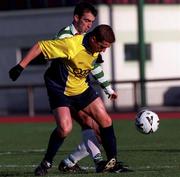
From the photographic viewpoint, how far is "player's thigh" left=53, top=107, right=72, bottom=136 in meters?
9.31

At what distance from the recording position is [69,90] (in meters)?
9.53

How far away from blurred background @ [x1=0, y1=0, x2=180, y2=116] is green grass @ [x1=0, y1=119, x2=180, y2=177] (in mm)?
11498

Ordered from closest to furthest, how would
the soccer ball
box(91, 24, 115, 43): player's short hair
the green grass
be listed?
box(91, 24, 115, 43): player's short hair < the green grass < the soccer ball

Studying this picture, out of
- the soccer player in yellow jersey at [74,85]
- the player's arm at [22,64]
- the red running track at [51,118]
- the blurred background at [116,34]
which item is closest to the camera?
the player's arm at [22,64]

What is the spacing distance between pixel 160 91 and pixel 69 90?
61.8 ft

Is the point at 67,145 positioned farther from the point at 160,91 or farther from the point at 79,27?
the point at 160,91

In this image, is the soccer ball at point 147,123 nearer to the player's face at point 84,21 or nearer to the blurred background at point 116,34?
the player's face at point 84,21

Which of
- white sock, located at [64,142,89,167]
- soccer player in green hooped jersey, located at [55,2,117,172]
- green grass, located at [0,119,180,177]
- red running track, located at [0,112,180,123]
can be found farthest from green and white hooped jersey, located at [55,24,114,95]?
red running track, located at [0,112,180,123]

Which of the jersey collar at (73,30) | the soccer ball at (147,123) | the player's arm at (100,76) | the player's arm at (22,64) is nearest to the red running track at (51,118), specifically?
the soccer ball at (147,123)

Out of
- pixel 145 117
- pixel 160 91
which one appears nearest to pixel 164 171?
pixel 145 117

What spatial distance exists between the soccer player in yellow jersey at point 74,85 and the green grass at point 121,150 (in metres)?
0.39

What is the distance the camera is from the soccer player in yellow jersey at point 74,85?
928cm

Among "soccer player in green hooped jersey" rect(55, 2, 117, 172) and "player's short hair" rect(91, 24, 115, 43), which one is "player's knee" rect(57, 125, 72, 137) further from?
"player's short hair" rect(91, 24, 115, 43)

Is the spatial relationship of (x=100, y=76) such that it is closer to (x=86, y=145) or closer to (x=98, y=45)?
(x=98, y=45)
